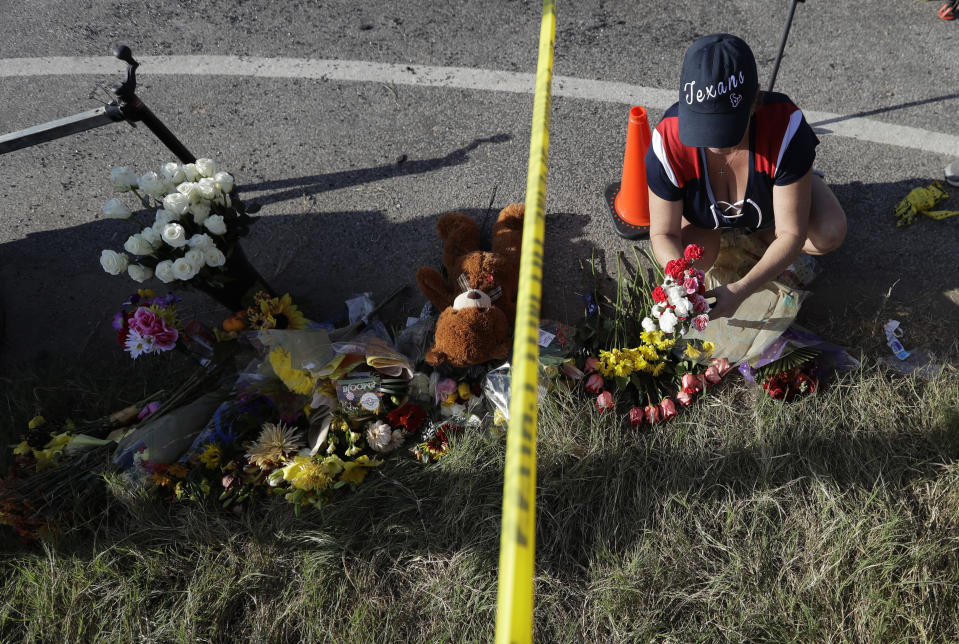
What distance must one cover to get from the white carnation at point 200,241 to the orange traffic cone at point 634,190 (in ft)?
6.19

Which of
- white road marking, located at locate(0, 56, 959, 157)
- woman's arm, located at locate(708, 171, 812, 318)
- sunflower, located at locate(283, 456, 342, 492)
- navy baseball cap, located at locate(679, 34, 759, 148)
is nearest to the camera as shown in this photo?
navy baseball cap, located at locate(679, 34, 759, 148)

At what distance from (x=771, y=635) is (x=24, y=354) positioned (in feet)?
12.0

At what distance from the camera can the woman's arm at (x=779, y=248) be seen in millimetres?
2090

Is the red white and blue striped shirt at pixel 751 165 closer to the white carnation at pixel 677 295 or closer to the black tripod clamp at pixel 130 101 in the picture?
the white carnation at pixel 677 295

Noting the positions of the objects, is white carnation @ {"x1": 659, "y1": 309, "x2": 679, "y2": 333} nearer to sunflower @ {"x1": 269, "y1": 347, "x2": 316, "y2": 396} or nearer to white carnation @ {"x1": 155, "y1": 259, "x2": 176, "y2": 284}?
sunflower @ {"x1": 269, "y1": 347, "x2": 316, "y2": 396}

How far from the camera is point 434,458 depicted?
2.42 meters

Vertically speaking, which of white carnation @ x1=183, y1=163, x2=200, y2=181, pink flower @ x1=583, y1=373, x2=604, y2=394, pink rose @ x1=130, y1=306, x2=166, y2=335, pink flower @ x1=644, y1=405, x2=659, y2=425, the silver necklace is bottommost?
pink flower @ x1=644, y1=405, x2=659, y2=425

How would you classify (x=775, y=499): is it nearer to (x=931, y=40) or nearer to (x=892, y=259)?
(x=892, y=259)

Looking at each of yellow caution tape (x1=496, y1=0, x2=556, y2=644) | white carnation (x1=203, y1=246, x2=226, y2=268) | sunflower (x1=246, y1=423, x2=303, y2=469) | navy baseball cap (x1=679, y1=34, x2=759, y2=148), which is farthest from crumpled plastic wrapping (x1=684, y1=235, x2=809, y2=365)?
white carnation (x1=203, y1=246, x2=226, y2=268)

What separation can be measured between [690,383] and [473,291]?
3.20ft

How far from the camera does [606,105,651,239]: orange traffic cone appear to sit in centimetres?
262

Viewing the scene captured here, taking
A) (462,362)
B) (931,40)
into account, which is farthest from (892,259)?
(462,362)

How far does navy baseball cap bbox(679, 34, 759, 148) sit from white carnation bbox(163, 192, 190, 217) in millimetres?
1900

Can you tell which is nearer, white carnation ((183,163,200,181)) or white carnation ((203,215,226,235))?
white carnation ((203,215,226,235))
